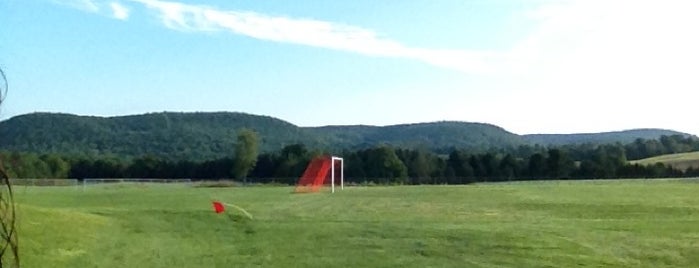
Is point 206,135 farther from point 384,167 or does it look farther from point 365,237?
point 365,237

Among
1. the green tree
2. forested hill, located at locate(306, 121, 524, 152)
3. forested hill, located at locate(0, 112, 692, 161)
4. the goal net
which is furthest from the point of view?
forested hill, located at locate(306, 121, 524, 152)

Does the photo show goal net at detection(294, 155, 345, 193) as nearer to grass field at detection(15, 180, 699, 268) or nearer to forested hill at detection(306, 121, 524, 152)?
grass field at detection(15, 180, 699, 268)

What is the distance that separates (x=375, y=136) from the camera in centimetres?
17238

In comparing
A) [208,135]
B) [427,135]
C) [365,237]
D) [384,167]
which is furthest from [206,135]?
[365,237]

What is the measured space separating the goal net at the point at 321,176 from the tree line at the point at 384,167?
17.7 ft

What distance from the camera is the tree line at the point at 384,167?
9050 centimetres

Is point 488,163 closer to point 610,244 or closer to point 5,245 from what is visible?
point 610,244

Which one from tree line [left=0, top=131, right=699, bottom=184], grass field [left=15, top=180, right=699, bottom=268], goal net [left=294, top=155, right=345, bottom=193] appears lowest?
grass field [left=15, top=180, right=699, bottom=268]

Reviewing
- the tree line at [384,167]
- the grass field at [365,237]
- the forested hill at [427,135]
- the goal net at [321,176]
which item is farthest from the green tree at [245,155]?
the grass field at [365,237]

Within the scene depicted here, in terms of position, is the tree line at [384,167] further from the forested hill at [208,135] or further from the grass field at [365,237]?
the grass field at [365,237]

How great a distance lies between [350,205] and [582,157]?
3095 inches

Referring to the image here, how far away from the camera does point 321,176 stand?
63906 mm

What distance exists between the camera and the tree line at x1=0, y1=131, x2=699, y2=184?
9050 cm

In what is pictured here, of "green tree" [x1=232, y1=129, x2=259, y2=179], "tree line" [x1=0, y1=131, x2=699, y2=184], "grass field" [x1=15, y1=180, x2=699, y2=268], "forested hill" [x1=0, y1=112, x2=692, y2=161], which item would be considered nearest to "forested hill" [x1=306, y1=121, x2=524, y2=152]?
"forested hill" [x1=0, y1=112, x2=692, y2=161]
